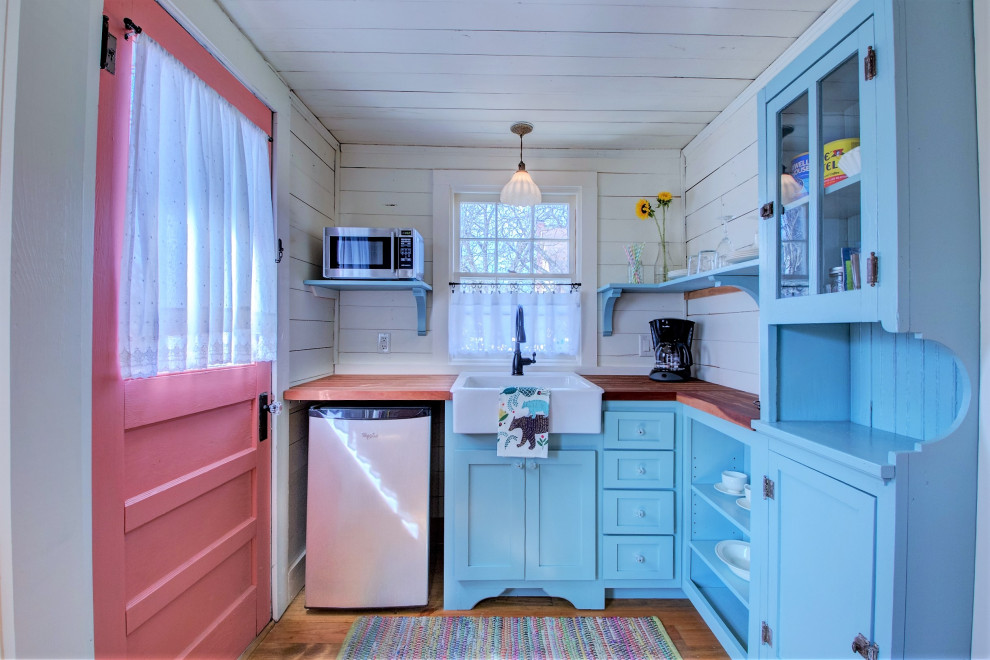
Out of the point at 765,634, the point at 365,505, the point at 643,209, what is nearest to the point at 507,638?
the point at 365,505

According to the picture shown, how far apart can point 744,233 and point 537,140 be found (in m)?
1.17

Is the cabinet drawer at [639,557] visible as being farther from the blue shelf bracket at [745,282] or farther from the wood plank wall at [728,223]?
the blue shelf bracket at [745,282]

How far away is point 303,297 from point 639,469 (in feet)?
5.70

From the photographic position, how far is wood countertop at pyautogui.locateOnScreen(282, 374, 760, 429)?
153 cm

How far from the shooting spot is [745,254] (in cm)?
145

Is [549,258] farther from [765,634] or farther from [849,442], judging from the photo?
[765,634]

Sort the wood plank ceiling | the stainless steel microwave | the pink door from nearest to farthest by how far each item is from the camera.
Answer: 1. the pink door
2. the wood plank ceiling
3. the stainless steel microwave

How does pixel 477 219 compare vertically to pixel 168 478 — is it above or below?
above

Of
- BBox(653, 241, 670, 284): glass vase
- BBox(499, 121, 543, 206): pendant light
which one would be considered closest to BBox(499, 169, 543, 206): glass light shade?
BBox(499, 121, 543, 206): pendant light

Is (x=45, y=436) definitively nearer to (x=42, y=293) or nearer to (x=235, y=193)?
(x=42, y=293)

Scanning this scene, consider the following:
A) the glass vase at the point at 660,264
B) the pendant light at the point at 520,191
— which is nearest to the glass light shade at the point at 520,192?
the pendant light at the point at 520,191

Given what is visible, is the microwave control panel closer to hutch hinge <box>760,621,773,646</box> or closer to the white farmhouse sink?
the white farmhouse sink

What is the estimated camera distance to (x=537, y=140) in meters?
2.29

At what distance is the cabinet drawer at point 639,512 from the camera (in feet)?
5.84
